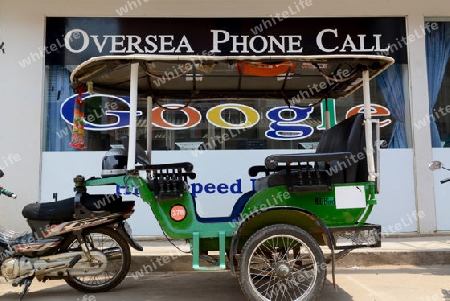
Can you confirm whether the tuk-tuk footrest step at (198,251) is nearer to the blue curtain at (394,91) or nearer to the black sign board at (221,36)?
the black sign board at (221,36)

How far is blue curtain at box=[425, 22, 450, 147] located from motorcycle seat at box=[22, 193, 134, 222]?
545 cm

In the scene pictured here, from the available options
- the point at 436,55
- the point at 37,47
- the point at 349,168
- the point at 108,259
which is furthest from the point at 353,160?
the point at 37,47

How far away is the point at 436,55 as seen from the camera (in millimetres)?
6906

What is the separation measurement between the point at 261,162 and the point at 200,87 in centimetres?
220

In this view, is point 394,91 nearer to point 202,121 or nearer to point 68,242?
point 202,121

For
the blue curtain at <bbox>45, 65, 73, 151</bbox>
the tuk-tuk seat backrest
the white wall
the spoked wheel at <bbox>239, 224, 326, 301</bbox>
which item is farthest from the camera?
the blue curtain at <bbox>45, 65, 73, 151</bbox>

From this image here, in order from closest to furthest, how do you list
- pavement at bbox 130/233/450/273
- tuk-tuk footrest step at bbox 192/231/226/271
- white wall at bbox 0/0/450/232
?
tuk-tuk footrest step at bbox 192/231/226/271 → pavement at bbox 130/233/450/273 → white wall at bbox 0/0/450/232

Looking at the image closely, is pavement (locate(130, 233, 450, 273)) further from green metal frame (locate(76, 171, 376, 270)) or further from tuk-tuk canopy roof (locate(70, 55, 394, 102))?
tuk-tuk canopy roof (locate(70, 55, 394, 102))

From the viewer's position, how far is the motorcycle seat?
3807mm

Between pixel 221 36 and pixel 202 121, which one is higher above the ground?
pixel 221 36

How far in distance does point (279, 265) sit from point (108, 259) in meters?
1.63

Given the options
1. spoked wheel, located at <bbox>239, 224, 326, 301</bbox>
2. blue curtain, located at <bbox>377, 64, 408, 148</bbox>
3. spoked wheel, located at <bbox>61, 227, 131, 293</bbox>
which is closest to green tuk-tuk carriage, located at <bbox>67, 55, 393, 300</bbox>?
spoked wheel, located at <bbox>239, 224, 326, 301</bbox>

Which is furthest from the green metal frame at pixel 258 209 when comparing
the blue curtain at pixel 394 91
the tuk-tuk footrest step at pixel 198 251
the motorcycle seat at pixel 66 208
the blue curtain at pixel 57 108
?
the blue curtain at pixel 394 91

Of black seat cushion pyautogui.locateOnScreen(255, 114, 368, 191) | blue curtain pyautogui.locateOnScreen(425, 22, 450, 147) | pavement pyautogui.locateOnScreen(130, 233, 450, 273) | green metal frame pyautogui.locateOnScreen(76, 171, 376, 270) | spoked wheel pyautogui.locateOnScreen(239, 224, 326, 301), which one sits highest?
blue curtain pyautogui.locateOnScreen(425, 22, 450, 147)
